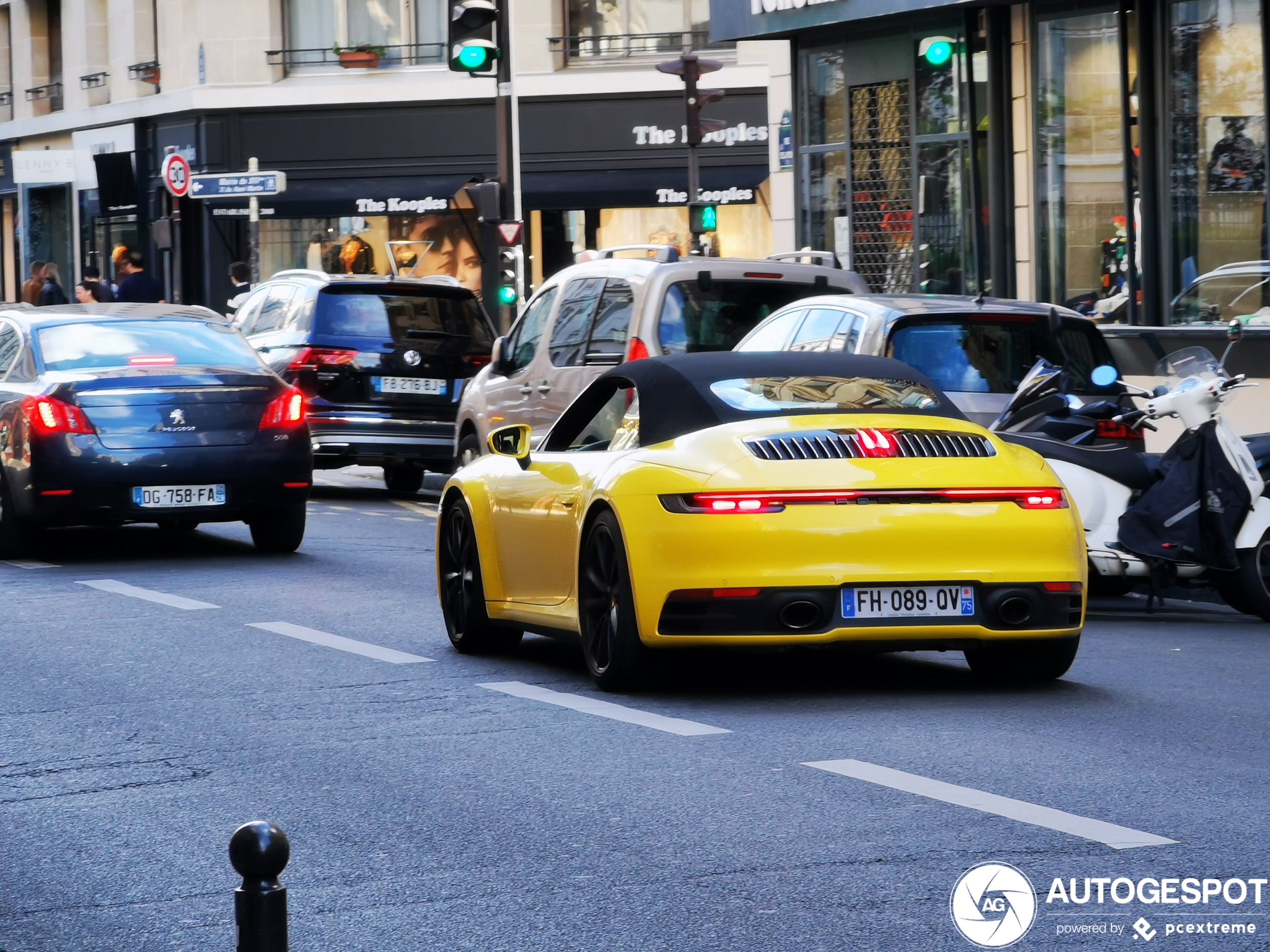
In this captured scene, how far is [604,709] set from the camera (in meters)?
8.32

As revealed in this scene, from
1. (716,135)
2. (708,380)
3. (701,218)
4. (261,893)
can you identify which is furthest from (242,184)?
(261,893)

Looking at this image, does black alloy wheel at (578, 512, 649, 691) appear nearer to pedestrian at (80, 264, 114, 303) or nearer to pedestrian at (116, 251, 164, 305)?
pedestrian at (116, 251, 164, 305)

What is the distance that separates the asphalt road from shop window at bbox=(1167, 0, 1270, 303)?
28.9 feet

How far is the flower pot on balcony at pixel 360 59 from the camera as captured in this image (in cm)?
4228

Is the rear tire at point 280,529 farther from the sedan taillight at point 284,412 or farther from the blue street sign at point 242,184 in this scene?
the blue street sign at point 242,184

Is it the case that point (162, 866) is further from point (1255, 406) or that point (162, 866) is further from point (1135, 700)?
point (1255, 406)

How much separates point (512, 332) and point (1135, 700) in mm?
9402

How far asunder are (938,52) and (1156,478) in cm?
1011

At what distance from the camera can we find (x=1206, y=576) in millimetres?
11859

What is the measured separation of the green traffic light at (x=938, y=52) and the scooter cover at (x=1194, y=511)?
10085 mm

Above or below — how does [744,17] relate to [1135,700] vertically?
above

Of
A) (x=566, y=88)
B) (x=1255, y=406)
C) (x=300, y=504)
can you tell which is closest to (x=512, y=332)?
(x=300, y=504)

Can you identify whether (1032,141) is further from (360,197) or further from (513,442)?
(360,197)

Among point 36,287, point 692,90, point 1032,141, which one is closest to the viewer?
point 692,90
